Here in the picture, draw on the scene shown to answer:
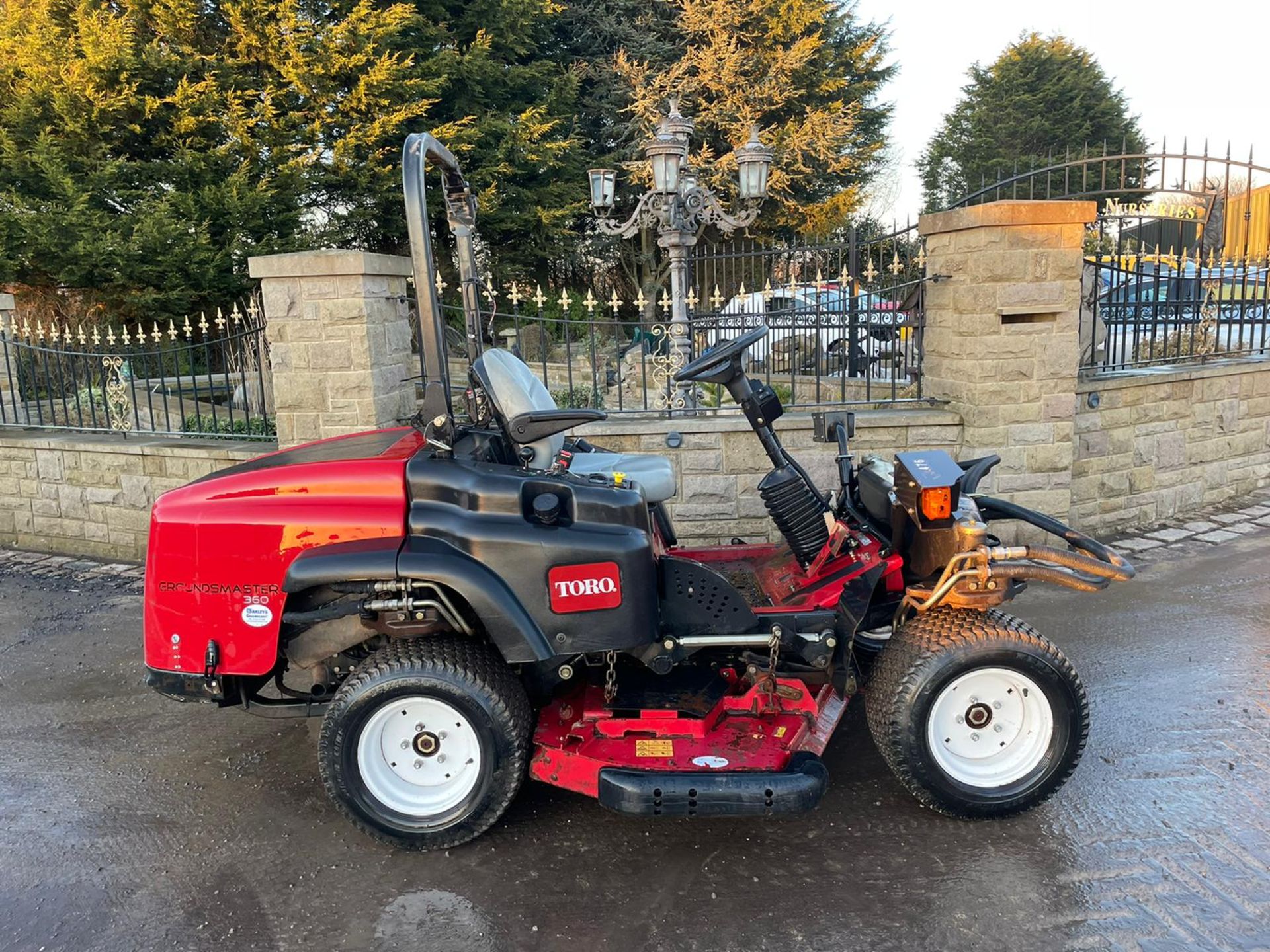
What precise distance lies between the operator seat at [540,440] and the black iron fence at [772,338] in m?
0.39

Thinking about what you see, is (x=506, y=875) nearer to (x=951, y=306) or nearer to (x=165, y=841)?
(x=165, y=841)

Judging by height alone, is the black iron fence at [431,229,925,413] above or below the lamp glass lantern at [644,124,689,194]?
below

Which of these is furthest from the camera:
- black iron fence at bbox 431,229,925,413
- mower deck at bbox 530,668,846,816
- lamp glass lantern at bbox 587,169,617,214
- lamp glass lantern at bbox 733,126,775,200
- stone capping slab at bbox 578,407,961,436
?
lamp glass lantern at bbox 587,169,617,214

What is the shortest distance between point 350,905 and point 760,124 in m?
20.9

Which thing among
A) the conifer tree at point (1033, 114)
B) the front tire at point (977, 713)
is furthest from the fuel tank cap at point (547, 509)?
the conifer tree at point (1033, 114)

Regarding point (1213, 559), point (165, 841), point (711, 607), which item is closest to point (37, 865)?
point (165, 841)

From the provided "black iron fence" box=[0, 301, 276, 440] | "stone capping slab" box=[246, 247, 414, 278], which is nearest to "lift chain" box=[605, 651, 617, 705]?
"stone capping slab" box=[246, 247, 414, 278]

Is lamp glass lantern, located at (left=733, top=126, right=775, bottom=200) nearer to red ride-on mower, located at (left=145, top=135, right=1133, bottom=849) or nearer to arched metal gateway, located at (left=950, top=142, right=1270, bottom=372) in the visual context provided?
arched metal gateway, located at (left=950, top=142, right=1270, bottom=372)

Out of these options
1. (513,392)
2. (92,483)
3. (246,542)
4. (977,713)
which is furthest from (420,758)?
(92,483)

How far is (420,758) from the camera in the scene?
122 inches

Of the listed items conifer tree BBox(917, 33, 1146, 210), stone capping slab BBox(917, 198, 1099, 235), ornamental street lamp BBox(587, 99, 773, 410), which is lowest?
stone capping slab BBox(917, 198, 1099, 235)

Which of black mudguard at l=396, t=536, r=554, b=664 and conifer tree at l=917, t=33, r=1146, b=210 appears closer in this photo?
black mudguard at l=396, t=536, r=554, b=664

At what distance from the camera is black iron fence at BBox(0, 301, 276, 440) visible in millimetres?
6574

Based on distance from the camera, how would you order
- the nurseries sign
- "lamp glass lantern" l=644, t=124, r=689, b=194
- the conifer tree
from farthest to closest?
1. the conifer tree
2. "lamp glass lantern" l=644, t=124, r=689, b=194
3. the nurseries sign
